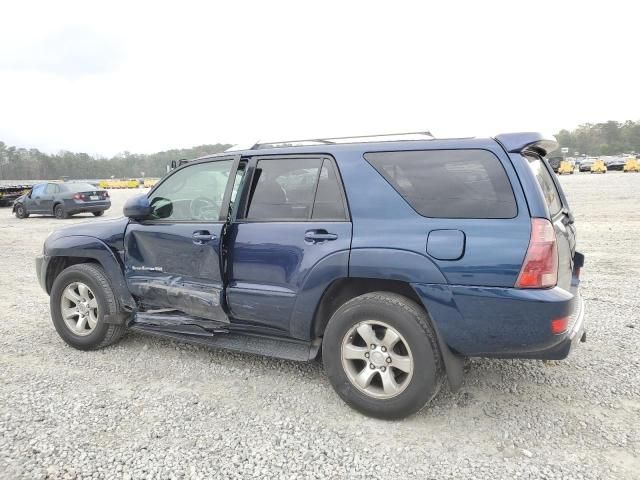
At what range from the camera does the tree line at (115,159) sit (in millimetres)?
97375

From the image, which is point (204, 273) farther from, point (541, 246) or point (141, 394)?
point (541, 246)

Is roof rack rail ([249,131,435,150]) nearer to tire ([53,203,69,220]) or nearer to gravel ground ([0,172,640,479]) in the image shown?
gravel ground ([0,172,640,479])

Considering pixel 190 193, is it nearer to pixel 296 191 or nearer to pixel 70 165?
pixel 296 191

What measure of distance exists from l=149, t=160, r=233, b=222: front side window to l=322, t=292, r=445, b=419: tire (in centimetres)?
153

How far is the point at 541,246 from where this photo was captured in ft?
8.68

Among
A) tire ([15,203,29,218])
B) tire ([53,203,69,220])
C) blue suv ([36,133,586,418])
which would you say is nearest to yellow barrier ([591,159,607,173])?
tire ([53,203,69,220])

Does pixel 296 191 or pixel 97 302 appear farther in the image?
pixel 97 302

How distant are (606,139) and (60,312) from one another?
129433 millimetres

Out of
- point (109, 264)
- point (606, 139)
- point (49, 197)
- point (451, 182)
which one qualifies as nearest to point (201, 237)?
point (109, 264)

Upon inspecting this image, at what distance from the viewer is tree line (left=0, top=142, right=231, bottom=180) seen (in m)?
96.2

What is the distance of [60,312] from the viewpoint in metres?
4.38

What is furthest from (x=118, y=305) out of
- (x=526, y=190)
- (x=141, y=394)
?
(x=526, y=190)

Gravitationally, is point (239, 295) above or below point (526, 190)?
below

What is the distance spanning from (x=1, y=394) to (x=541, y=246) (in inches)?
149
